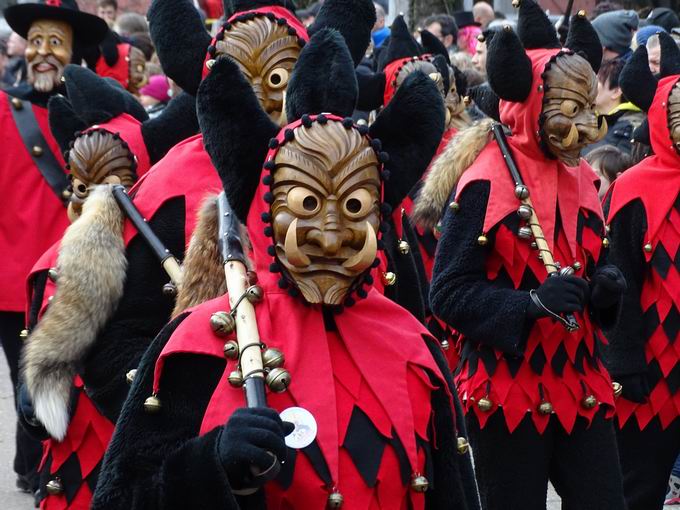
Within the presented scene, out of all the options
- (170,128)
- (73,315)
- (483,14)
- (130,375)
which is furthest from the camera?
(483,14)

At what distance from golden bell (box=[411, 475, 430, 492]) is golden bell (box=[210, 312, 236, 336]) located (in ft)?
1.56

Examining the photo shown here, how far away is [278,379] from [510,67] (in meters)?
2.20

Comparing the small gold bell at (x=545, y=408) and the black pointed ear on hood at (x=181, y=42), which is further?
the small gold bell at (x=545, y=408)

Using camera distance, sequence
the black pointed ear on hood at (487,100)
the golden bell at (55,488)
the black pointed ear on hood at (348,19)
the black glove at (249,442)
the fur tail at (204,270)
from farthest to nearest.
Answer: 1. the black pointed ear on hood at (487,100)
2. the black pointed ear on hood at (348,19)
3. the golden bell at (55,488)
4. the fur tail at (204,270)
5. the black glove at (249,442)

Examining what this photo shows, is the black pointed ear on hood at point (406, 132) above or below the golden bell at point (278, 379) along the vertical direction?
above

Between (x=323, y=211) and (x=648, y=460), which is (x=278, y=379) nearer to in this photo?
(x=323, y=211)

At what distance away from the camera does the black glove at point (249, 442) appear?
8.05ft

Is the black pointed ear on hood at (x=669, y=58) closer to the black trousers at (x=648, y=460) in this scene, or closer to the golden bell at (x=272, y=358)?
the black trousers at (x=648, y=460)

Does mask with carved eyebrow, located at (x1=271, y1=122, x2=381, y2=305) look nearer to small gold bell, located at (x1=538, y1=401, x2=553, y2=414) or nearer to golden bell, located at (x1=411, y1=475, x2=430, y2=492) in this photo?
golden bell, located at (x1=411, y1=475, x2=430, y2=492)

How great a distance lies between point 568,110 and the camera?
15.0 feet

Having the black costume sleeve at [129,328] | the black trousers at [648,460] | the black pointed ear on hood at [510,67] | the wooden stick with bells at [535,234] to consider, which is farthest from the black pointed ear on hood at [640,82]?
the black costume sleeve at [129,328]

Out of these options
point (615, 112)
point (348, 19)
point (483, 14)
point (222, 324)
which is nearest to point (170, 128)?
point (348, 19)

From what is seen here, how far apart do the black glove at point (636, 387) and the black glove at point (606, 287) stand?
29.8 inches

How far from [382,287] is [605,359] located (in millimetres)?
1596
